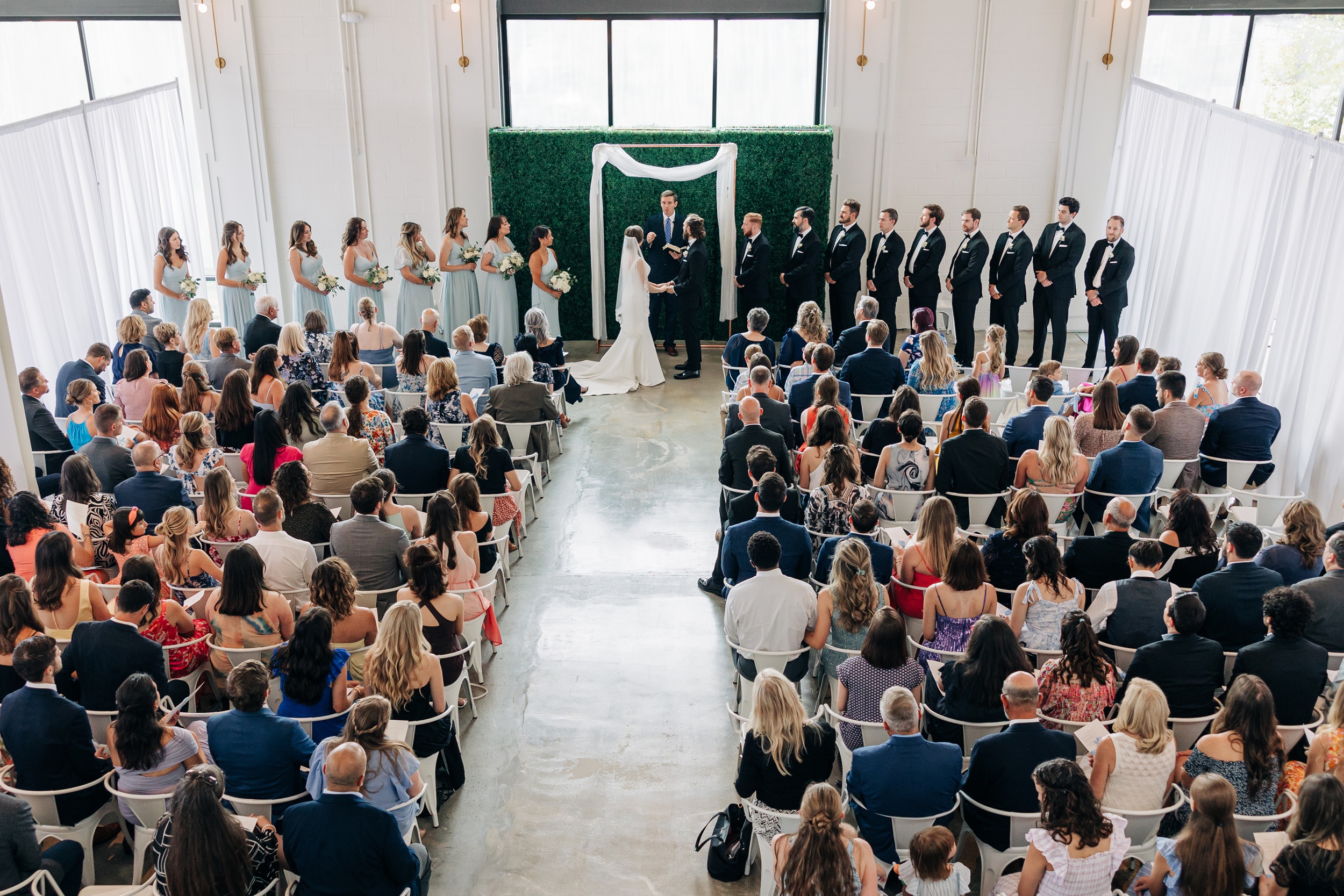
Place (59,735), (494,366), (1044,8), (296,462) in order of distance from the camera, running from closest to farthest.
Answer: (59,735) → (296,462) → (494,366) → (1044,8)

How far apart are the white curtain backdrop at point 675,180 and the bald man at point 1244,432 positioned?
20.6ft

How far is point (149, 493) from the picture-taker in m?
6.33

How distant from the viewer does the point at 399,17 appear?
1286 cm

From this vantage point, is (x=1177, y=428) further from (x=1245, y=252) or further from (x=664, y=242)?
(x=664, y=242)

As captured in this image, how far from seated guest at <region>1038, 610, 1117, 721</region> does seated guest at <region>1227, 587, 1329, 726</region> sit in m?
0.56

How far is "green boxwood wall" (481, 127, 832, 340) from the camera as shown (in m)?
13.0

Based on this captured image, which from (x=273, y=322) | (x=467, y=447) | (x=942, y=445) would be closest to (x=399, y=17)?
(x=273, y=322)

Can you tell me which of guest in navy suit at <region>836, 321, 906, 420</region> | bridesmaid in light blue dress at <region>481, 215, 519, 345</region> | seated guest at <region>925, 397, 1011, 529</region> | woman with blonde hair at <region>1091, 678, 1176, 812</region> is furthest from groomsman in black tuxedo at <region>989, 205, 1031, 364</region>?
woman with blonde hair at <region>1091, 678, 1176, 812</region>

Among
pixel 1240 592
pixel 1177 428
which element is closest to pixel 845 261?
pixel 1177 428

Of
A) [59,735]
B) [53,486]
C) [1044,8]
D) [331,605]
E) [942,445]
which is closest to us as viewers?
[59,735]

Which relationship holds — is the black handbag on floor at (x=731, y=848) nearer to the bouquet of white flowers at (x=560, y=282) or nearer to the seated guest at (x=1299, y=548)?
the seated guest at (x=1299, y=548)

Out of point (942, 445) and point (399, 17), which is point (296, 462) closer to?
point (942, 445)

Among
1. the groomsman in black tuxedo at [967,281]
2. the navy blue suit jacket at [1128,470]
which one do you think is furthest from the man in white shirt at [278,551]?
the groomsman in black tuxedo at [967,281]

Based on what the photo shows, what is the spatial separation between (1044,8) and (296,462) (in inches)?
418
